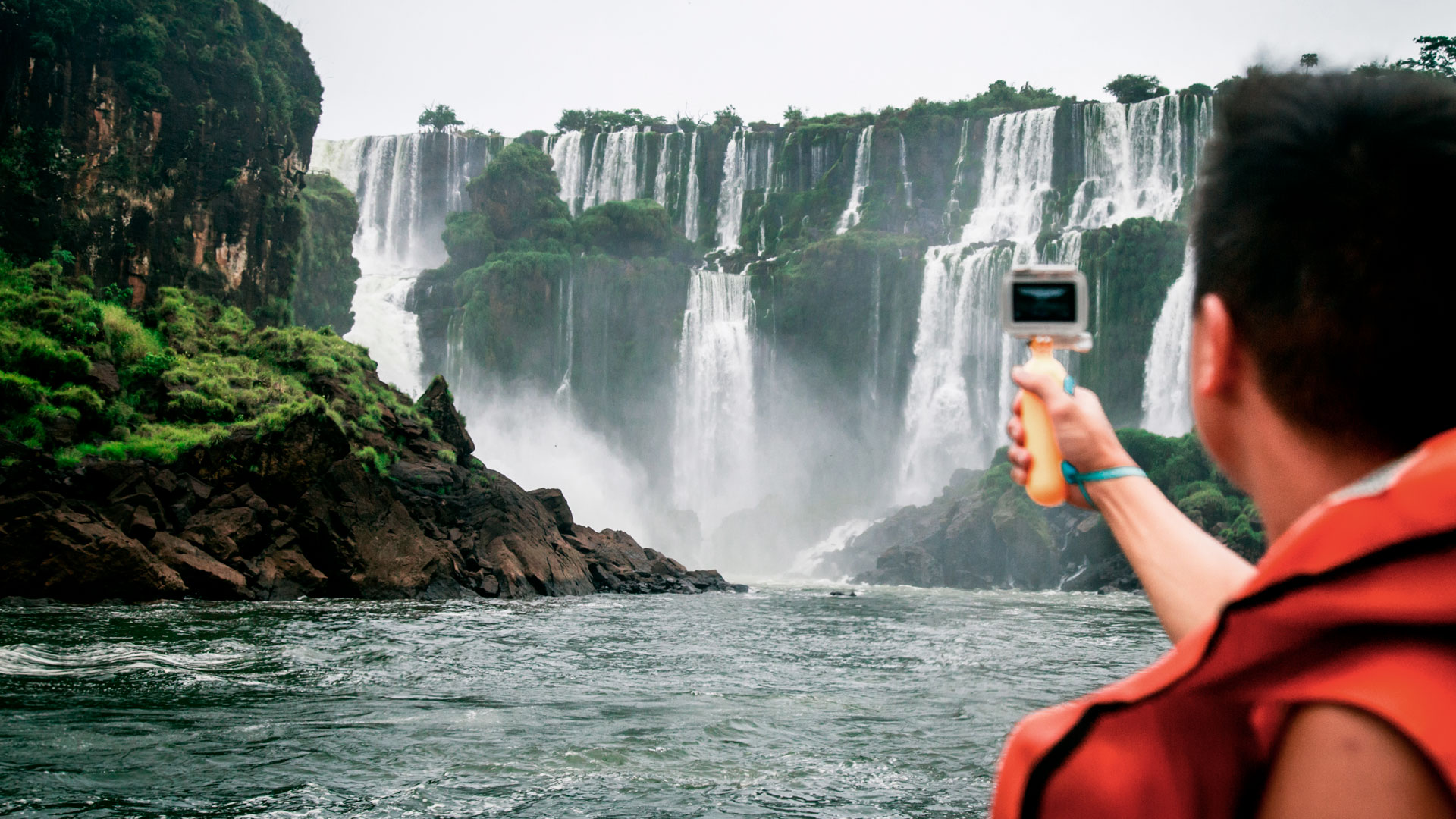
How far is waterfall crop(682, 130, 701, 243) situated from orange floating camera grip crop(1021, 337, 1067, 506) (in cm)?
5635

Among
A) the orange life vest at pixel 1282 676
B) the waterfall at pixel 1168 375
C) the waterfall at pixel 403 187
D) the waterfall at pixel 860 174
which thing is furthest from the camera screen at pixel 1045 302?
the waterfall at pixel 403 187

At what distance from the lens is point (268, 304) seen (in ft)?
103

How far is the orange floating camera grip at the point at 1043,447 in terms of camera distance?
1376 millimetres

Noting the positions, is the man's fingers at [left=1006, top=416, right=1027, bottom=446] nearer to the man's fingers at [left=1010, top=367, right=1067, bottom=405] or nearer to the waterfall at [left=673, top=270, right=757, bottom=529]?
the man's fingers at [left=1010, top=367, right=1067, bottom=405]

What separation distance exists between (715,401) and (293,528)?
1163 inches

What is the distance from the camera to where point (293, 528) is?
21.0m

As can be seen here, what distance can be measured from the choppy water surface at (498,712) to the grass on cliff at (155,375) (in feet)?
19.1

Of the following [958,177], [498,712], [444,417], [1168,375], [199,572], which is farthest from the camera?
[958,177]

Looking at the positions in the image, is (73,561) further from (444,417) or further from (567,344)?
(567,344)

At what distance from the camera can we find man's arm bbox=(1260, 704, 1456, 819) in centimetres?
68

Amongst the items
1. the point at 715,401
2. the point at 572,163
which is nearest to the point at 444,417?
the point at 715,401

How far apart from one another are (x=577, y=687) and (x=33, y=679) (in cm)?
503

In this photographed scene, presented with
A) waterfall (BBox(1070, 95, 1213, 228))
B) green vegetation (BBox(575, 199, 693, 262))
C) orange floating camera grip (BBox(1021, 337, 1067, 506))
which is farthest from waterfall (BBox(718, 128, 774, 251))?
orange floating camera grip (BBox(1021, 337, 1067, 506))

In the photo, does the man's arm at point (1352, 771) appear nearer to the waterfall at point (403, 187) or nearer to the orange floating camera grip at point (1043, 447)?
the orange floating camera grip at point (1043, 447)
